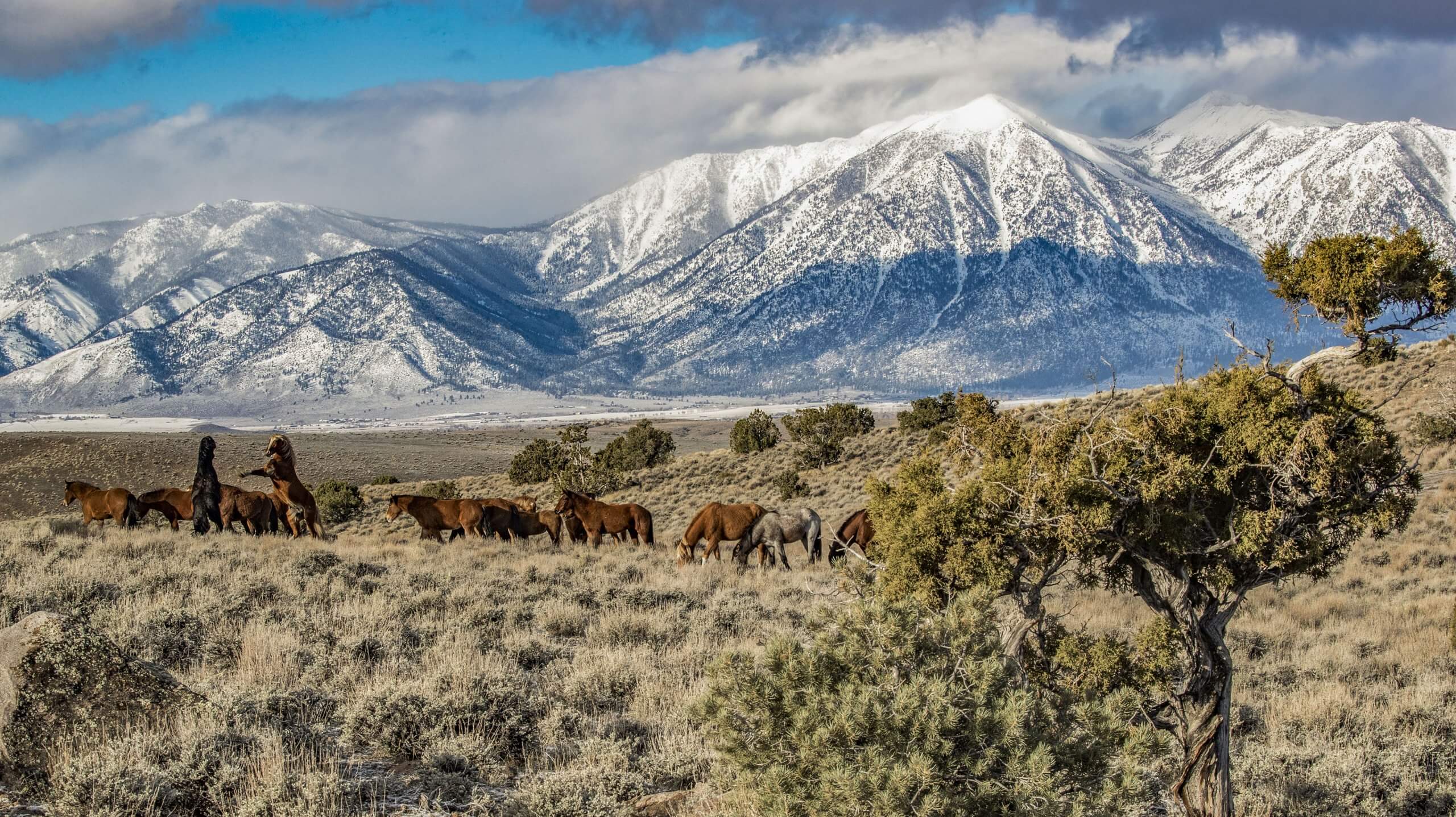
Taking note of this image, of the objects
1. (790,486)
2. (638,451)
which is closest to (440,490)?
(638,451)

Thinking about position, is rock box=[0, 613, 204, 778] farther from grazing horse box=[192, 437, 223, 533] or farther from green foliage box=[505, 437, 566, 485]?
green foliage box=[505, 437, 566, 485]

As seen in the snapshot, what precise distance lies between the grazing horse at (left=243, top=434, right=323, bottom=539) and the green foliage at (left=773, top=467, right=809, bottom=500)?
25.4 metres

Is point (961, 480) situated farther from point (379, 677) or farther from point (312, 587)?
point (312, 587)

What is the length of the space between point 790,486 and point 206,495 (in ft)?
91.6

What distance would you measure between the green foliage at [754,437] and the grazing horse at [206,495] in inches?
1469

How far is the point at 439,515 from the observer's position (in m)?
22.5

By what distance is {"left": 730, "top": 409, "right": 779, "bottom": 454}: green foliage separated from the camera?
55.5 metres

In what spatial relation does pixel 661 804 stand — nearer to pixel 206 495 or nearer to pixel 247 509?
pixel 206 495

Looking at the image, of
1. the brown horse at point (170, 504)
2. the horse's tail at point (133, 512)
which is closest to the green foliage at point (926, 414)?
the brown horse at point (170, 504)

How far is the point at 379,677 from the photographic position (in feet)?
28.3

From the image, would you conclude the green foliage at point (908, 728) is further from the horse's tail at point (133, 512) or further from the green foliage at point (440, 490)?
the green foliage at point (440, 490)

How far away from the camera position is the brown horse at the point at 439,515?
72.9 ft

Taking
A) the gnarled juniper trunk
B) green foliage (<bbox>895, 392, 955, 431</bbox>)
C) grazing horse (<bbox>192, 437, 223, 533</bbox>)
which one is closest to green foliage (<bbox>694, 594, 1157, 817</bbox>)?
the gnarled juniper trunk

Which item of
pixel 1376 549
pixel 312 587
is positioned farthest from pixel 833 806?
pixel 1376 549
